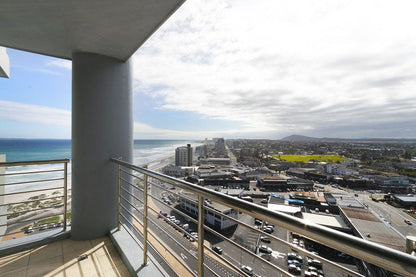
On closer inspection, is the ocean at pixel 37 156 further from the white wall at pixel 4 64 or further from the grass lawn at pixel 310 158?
the grass lawn at pixel 310 158

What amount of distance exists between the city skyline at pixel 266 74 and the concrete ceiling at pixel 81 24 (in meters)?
0.18

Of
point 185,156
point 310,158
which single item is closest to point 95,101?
point 185,156

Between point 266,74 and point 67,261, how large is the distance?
1912 cm

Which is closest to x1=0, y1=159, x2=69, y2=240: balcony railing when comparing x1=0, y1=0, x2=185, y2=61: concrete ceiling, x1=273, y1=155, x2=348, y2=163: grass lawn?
x1=0, y1=0, x2=185, y2=61: concrete ceiling

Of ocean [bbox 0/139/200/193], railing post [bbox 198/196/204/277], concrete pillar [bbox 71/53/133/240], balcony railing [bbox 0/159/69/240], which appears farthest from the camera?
ocean [bbox 0/139/200/193]

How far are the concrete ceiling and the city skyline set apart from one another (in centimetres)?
18

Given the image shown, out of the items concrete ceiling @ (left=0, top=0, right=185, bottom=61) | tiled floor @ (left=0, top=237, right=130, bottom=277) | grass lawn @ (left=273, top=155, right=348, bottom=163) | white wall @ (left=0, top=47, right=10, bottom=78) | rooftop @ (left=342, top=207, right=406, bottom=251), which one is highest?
white wall @ (left=0, top=47, right=10, bottom=78)

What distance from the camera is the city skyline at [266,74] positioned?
346 cm

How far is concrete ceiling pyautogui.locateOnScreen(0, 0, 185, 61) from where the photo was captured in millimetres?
1341

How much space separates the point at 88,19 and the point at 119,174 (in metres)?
1.51

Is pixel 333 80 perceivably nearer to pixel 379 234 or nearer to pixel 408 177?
pixel 408 177

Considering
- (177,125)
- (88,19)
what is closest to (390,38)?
(88,19)

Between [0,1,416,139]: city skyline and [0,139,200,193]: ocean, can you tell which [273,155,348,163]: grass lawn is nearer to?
[0,1,416,139]: city skyline

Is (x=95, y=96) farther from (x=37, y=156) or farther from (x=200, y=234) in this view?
(x=37, y=156)
